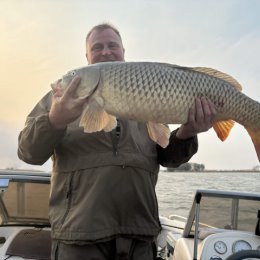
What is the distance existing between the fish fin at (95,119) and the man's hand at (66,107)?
6 cm

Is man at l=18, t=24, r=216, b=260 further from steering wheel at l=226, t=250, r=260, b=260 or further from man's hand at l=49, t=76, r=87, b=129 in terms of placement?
steering wheel at l=226, t=250, r=260, b=260

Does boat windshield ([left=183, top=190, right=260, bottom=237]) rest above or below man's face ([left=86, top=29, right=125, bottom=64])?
below

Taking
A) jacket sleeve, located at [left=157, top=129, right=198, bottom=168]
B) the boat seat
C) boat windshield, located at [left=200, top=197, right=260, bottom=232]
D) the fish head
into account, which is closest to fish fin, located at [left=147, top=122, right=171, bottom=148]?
jacket sleeve, located at [left=157, top=129, right=198, bottom=168]

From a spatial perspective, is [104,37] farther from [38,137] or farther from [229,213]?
[229,213]

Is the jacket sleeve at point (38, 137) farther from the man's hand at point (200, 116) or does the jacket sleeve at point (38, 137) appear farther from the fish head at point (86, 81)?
the man's hand at point (200, 116)

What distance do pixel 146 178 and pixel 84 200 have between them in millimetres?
528

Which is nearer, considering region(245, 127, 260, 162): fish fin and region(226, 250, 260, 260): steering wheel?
region(226, 250, 260, 260): steering wheel

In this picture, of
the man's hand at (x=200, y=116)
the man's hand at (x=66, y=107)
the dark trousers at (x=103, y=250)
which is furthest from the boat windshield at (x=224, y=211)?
the man's hand at (x=66, y=107)

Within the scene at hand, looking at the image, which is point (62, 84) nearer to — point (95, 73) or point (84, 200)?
point (95, 73)

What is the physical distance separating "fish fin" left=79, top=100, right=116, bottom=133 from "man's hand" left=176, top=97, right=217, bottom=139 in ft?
1.98

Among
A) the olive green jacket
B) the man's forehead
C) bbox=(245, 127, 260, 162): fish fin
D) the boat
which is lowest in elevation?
the boat

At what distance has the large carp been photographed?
3.12 metres

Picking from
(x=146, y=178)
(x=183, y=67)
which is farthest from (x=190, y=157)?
(x=183, y=67)

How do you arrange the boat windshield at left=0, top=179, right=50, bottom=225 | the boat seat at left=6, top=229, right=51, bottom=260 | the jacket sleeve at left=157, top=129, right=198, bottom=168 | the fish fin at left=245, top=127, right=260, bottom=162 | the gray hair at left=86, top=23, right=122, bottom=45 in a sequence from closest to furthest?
the fish fin at left=245, top=127, right=260, bottom=162 → the jacket sleeve at left=157, top=129, right=198, bottom=168 → the gray hair at left=86, top=23, right=122, bottom=45 → the boat seat at left=6, top=229, right=51, bottom=260 → the boat windshield at left=0, top=179, right=50, bottom=225
